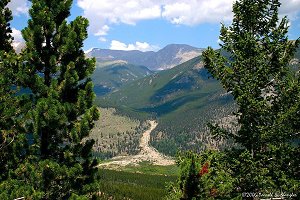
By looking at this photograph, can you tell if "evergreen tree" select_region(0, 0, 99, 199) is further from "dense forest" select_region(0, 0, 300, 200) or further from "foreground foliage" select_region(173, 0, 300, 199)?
"foreground foliage" select_region(173, 0, 300, 199)

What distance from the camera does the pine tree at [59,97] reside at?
920 inches

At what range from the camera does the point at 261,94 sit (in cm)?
2552

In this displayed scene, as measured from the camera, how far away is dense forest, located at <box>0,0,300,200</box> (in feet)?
76.3

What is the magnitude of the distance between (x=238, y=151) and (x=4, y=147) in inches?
669

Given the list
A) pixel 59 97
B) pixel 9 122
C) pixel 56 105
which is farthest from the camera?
pixel 9 122

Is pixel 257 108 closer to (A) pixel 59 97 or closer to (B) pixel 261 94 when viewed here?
(B) pixel 261 94

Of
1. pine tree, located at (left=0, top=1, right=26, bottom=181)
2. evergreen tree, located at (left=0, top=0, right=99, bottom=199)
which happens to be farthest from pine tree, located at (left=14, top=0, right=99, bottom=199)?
pine tree, located at (left=0, top=1, right=26, bottom=181)

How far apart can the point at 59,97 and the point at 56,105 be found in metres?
Result: 1.40

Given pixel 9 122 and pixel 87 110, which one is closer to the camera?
pixel 87 110

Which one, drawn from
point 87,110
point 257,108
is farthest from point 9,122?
point 257,108

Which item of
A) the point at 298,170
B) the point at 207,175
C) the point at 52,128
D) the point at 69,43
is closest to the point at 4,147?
the point at 52,128

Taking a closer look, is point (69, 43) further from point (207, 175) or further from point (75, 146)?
point (207, 175)

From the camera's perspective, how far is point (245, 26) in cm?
2712

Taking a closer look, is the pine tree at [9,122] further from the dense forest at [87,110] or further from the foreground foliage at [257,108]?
the foreground foliage at [257,108]
